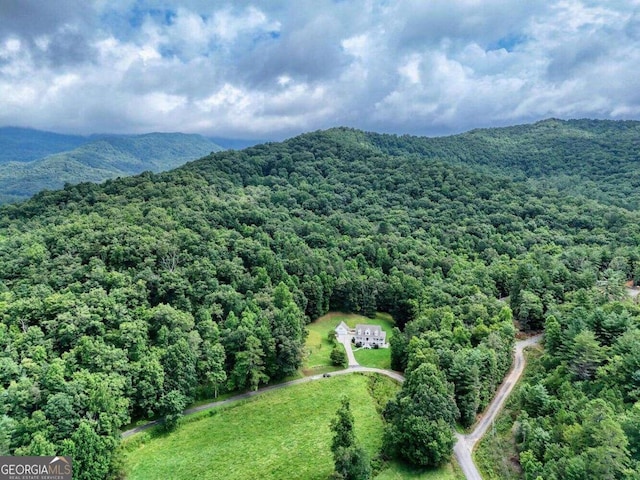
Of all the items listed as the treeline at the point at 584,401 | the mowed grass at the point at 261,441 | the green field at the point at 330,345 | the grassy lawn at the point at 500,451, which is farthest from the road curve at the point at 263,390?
the treeline at the point at 584,401

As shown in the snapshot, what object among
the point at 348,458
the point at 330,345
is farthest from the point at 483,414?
the point at 330,345

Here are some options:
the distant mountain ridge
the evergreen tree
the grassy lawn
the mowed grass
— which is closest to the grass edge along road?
the mowed grass

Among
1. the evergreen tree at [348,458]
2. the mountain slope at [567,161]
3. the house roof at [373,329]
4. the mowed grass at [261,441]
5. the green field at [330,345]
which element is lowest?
the mowed grass at [261,441]

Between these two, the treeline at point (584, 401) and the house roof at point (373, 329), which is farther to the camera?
the house roof at point (373, 329)

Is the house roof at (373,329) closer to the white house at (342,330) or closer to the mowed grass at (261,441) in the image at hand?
the white house at (342,330)

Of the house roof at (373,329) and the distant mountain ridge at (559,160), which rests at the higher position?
the distant mountain ridge at (559,160)

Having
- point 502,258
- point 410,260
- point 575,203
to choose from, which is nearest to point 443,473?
point 410,260

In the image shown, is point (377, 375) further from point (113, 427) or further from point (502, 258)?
point (502, 258)

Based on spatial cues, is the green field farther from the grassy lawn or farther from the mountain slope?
the mountain slope
